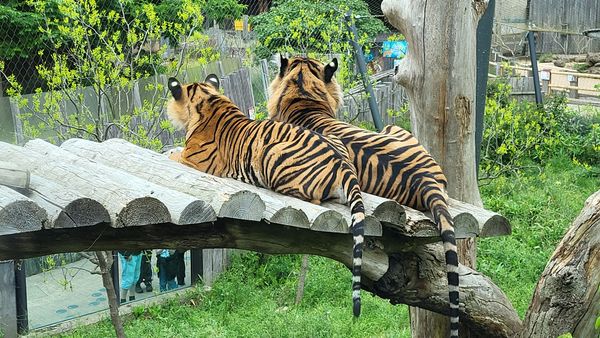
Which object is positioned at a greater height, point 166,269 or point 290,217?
point 290,217

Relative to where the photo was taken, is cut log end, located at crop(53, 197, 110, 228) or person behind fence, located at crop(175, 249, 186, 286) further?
person behind fence, located at crop(175, 249, 186, 286)

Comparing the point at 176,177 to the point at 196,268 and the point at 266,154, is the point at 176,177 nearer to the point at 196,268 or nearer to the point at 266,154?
the point at 266,154

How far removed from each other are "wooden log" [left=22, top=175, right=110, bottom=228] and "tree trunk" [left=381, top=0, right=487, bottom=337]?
2408mm

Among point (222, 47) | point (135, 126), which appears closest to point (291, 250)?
point (135, 126)

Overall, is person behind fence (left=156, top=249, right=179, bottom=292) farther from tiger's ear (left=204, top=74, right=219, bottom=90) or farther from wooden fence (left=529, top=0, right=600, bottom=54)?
wooden fence (left=529, top=0, right=600, bottom=54)

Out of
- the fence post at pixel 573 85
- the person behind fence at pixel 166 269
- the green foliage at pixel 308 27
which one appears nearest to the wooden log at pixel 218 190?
the green foliage at pixel 308 27

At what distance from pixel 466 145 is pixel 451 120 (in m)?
0.20

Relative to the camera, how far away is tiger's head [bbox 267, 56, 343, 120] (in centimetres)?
483

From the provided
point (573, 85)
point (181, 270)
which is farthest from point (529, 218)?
point (573, 85)

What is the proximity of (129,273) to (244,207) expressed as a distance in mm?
5554

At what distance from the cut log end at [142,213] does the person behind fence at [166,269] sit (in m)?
5.66

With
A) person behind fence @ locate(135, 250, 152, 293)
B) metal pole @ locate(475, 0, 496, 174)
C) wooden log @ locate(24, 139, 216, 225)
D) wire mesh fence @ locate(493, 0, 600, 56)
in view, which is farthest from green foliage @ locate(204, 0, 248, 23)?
wire mesh fence @ locate(493, 0, 600, 56)

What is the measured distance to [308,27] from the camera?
8.70 m

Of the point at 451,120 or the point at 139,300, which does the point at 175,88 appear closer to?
the point at 451,120
